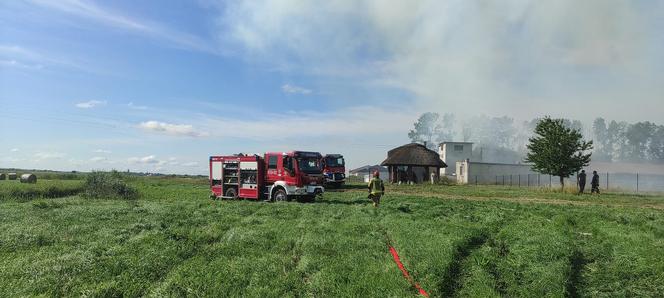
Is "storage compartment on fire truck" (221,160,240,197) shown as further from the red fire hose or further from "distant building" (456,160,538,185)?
"distant building" (456,160,538,185)

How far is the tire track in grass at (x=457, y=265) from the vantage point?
6.79 metres

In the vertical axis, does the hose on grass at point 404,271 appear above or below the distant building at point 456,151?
below

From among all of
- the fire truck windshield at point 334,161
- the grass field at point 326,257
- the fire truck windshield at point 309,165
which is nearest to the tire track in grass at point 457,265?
the grass field at point 326,257

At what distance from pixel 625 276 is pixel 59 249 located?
11.4m

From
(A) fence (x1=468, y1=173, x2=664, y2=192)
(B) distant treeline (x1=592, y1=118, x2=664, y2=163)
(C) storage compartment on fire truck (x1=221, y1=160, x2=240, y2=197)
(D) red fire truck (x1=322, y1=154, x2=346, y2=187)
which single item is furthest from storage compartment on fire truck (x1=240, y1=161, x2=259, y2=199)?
(B) distant treeline (x1=592, y1=118, x2=664, y2=163)

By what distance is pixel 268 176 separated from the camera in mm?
22922

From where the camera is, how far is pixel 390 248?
9.30 metres

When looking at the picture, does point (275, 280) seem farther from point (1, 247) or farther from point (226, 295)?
point (1, 247)

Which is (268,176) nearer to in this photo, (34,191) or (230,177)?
(230,177)

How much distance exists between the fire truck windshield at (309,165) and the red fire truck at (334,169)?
1374 centimetres

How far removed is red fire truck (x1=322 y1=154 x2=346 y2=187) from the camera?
123 ft

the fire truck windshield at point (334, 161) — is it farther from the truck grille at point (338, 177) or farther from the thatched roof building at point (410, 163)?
the thatched roof building at point (410, 163)

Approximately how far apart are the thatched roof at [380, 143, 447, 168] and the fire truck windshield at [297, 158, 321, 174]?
2646 centimetres

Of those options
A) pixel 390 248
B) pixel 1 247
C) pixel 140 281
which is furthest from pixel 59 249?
pixel 390 248
